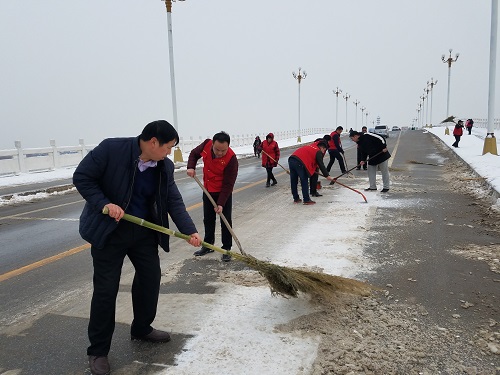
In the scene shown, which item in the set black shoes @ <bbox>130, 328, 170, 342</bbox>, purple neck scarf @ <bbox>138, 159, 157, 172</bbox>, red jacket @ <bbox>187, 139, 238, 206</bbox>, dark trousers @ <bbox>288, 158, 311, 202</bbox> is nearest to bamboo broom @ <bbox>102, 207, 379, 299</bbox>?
black shoes @ <bbox>130, 328, 170, 342</bbox>

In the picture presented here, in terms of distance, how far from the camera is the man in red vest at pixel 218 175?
5355 mm

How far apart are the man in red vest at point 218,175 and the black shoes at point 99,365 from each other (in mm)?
2451

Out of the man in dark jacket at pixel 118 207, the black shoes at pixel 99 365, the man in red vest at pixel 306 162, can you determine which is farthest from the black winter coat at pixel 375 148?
the black shoes at pixel 99 365

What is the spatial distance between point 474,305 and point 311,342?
1.68 meters

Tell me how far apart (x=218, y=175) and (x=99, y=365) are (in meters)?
3.08

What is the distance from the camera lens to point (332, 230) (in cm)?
680

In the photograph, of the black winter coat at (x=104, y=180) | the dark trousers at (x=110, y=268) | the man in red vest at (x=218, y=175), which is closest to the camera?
the black winter coat at (x=104, y=180)

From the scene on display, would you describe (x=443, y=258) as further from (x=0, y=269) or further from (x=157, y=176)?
(x=0, y=269)

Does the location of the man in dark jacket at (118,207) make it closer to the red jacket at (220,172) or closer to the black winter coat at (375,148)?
the red jacket at (220,172)

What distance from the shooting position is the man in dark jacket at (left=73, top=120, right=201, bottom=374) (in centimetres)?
283

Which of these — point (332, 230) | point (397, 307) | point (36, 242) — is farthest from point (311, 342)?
point (36, 242)

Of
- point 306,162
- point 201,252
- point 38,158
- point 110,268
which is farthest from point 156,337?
point 38,158

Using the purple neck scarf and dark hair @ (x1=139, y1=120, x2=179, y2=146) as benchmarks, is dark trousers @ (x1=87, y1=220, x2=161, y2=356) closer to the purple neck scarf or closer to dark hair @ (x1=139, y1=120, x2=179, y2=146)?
the purple neck scarf

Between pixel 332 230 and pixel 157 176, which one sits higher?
pixel 157 176
